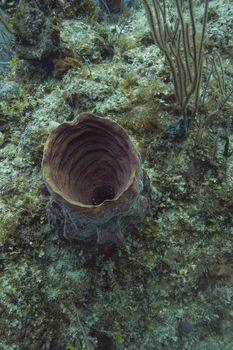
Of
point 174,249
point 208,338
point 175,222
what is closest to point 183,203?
point 175,222

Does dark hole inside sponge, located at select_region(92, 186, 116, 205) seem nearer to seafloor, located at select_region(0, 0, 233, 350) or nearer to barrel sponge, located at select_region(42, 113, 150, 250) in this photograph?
barrel sponge, located at select_region(42, 113, 150, 250)

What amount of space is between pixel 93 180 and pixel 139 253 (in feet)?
2.19

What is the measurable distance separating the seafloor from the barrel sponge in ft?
0.92

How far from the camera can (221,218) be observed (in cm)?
267

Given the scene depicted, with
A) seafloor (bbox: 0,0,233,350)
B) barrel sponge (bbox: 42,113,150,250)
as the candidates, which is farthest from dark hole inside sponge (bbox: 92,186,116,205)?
seafloor (bbox: 0,0,233,350)

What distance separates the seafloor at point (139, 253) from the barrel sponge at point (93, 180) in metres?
0.28

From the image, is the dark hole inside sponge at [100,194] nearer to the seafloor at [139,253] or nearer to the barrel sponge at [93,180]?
the barrel sponge at [93,180]

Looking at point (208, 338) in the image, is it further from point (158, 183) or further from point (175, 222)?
point (158, 183)

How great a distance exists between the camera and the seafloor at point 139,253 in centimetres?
245

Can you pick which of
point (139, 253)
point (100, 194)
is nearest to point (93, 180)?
point (100, 194)

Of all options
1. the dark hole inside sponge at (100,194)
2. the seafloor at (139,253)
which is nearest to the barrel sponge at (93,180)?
the dark hole inside sponge at (100,194)

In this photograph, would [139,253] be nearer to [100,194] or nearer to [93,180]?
[100,194]

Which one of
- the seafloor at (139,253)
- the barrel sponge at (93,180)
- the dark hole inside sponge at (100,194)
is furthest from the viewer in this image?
the dark hole inside sponge at (100,194)

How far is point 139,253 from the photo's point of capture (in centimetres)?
255
